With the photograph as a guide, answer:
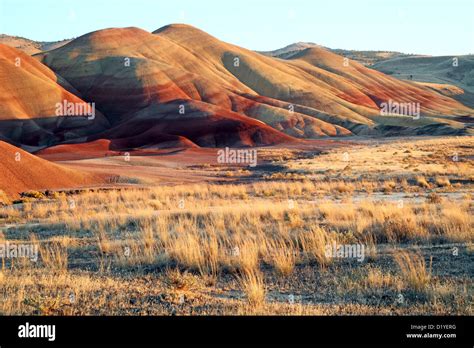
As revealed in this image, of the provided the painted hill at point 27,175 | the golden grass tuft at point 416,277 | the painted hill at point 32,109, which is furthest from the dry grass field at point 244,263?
the painted hill at point 32,109

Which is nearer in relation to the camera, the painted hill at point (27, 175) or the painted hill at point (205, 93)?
the painted hill at point (27, 175)

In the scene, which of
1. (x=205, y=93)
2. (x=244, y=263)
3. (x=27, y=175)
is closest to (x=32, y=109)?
(x=205, y=93)

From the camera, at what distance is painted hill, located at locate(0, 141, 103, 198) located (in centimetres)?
2559

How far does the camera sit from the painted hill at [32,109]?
82.0m

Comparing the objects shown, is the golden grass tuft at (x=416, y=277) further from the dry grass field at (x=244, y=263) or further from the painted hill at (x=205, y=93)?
the painted hill at (x=205, y=93)

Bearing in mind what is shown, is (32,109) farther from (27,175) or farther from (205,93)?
(27,175)

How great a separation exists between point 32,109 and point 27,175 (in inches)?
2560

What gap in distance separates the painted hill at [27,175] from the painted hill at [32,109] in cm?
5442

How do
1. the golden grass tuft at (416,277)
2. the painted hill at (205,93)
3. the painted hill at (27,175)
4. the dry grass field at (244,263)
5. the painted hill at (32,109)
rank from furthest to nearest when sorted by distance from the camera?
1. the painted hill at (205,93)
2. the painted hill at (32,109)
3. the painted hill at (27,175)
4. the golden grass tuft at (416,277)
5. the dry grass field at (244,263)

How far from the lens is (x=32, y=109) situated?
3423 inches

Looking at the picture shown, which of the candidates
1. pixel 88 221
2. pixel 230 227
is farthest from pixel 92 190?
pixel 230 227

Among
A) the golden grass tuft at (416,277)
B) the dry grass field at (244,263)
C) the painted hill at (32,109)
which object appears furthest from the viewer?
the painted hill at (32,109)
